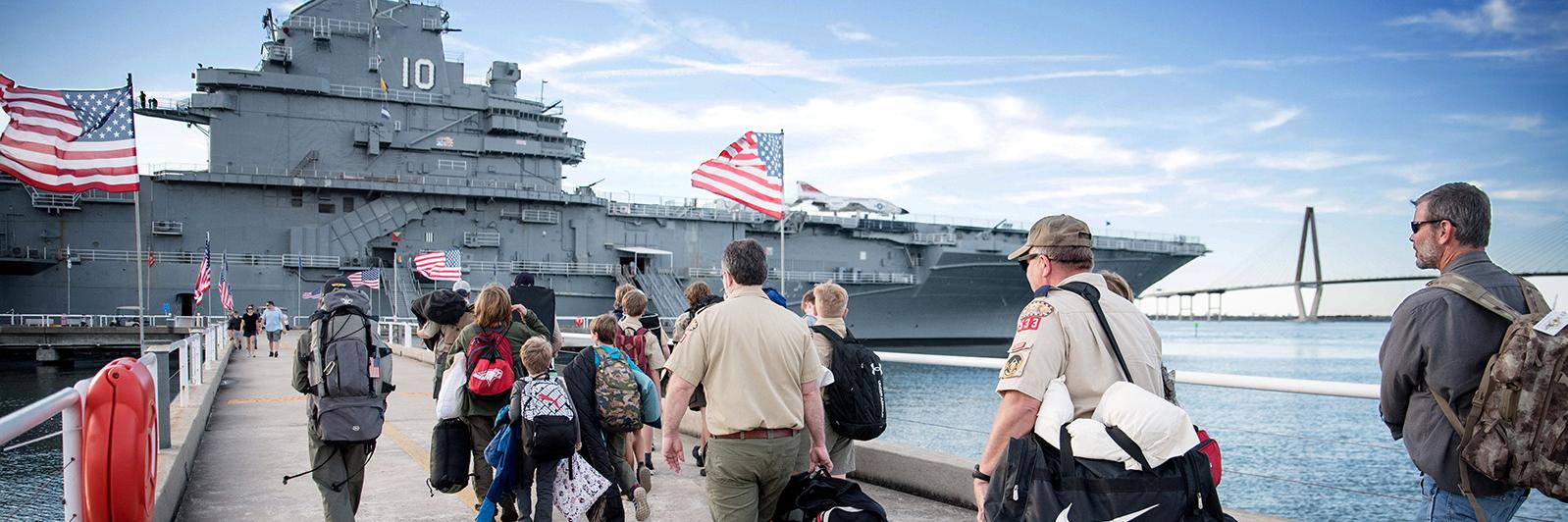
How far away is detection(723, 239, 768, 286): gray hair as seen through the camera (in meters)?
3.93

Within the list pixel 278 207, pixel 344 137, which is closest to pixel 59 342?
pixel 278 207

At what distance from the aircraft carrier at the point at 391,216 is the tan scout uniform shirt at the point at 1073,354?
33.7 meters

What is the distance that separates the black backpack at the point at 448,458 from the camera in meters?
5.14

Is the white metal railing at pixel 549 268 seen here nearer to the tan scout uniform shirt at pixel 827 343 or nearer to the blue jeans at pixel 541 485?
the blue jeans at pixel 541 485

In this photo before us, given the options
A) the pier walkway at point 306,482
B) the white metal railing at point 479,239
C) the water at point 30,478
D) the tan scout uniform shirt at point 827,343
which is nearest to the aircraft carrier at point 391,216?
the white metal railing at point 479,239

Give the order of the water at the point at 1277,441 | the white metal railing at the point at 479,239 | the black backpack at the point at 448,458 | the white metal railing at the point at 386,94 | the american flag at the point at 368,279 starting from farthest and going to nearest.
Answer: the white metal railing at the point at 479,239 → the white metal railing at the point at 386,94 → the american flag at the point at 368,279 → the water at the point at 1277,441 → the black backpack at the point at 448,458

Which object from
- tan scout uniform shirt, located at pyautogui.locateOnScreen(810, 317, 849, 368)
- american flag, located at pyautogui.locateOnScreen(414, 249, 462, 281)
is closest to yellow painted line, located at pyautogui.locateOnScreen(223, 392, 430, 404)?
tan scout uniform shirt, located at pyautogui.locateOnScreen(810, 317, 849, 368)

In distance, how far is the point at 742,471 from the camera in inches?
A: 148

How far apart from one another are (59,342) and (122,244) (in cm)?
790

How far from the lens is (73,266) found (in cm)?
3312

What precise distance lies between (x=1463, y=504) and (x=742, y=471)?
2333 millimetres

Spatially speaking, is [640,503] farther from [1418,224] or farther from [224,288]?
[224,288]

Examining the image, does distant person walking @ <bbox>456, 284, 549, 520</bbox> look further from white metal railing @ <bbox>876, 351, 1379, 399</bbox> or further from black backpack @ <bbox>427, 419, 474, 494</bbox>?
white metal railing @ <bbox>876, 351, 1379, 399</bbox>

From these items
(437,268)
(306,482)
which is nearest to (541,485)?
(306,482)
